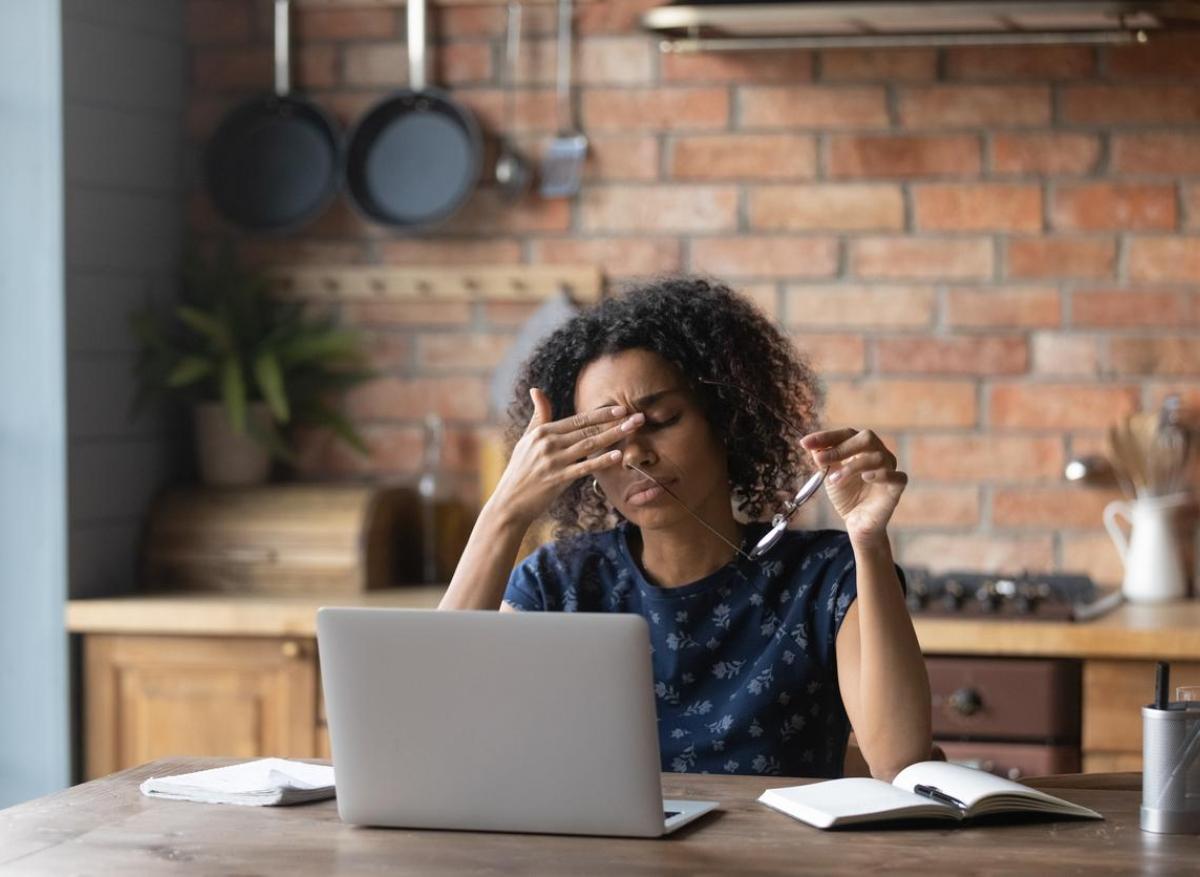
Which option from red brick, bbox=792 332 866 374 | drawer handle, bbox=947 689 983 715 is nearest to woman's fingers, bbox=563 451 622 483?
drawer handle, bbox=947 689 983 715

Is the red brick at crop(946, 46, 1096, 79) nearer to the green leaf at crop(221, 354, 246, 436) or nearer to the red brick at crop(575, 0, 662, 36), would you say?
the red brick at crop(575, 0, 662, 36)

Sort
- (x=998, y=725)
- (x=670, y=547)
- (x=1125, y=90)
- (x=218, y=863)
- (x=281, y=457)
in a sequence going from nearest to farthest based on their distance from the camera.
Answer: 1. (x=218, y=863)
2. (x=670, y=547)
3. (x=998, y=725)
4. (x=1125, y=90)
5. (x=281, y=457)

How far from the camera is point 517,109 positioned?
3.61 meters

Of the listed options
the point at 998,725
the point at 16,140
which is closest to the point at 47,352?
the point at 16,140

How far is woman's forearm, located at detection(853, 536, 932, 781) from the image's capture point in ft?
6.44

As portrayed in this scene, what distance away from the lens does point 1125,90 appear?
3379 millimetres

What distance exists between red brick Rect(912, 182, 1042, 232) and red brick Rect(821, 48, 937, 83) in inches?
8.7

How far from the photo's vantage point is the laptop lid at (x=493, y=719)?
1584mm

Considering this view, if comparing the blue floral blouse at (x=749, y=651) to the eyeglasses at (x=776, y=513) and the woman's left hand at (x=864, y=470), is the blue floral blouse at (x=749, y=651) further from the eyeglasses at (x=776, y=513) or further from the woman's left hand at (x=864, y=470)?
the woman's left hand at (x=864, y=470)

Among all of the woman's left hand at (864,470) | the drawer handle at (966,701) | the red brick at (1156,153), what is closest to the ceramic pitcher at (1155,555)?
the drawer handle at (966,701)

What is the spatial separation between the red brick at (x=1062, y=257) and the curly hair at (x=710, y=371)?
3.82ft

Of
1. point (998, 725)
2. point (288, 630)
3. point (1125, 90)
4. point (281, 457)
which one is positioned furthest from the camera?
point (281, 457)

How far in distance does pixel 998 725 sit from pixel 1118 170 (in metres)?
1.16

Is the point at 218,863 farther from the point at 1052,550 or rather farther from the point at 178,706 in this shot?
the point at 1052,550
